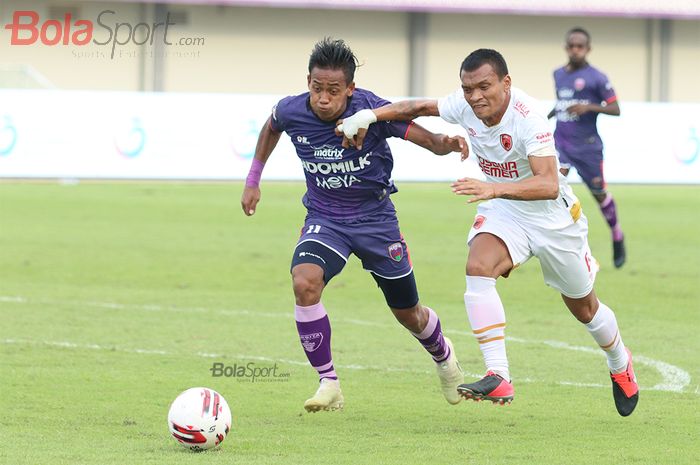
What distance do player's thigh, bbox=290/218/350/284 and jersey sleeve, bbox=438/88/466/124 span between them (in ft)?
2.91

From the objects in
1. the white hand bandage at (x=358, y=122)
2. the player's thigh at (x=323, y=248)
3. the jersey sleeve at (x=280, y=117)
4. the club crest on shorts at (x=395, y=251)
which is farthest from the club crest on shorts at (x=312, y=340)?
the jersey sleeve at (x=280, y=117)

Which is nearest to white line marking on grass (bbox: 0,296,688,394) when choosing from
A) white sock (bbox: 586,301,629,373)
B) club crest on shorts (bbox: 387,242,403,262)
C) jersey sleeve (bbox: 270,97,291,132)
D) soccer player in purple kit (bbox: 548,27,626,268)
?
white sock (bbox: 586,301,629,373)

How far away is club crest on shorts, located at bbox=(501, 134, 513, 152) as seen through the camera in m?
6.88

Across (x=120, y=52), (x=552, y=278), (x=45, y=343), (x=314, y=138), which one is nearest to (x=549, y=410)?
(x=552, y=278)

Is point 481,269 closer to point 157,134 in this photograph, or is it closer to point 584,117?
point 584,117

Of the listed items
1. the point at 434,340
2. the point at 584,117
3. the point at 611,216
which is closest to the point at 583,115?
the point at 584,117

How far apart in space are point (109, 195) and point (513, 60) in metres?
20.0

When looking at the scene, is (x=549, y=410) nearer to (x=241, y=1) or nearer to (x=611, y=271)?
(x=611, y=271)

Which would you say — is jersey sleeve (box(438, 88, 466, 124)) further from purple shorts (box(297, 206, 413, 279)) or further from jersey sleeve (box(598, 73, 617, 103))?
jersey sleeve (box(598, 73, 617, 103))

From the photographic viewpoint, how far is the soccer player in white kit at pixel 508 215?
6715 mm

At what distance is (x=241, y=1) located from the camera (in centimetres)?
3669

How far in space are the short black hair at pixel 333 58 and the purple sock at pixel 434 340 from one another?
1.53 metres

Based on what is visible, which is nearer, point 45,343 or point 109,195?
point 45,343

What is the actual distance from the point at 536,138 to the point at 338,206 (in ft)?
4.41
